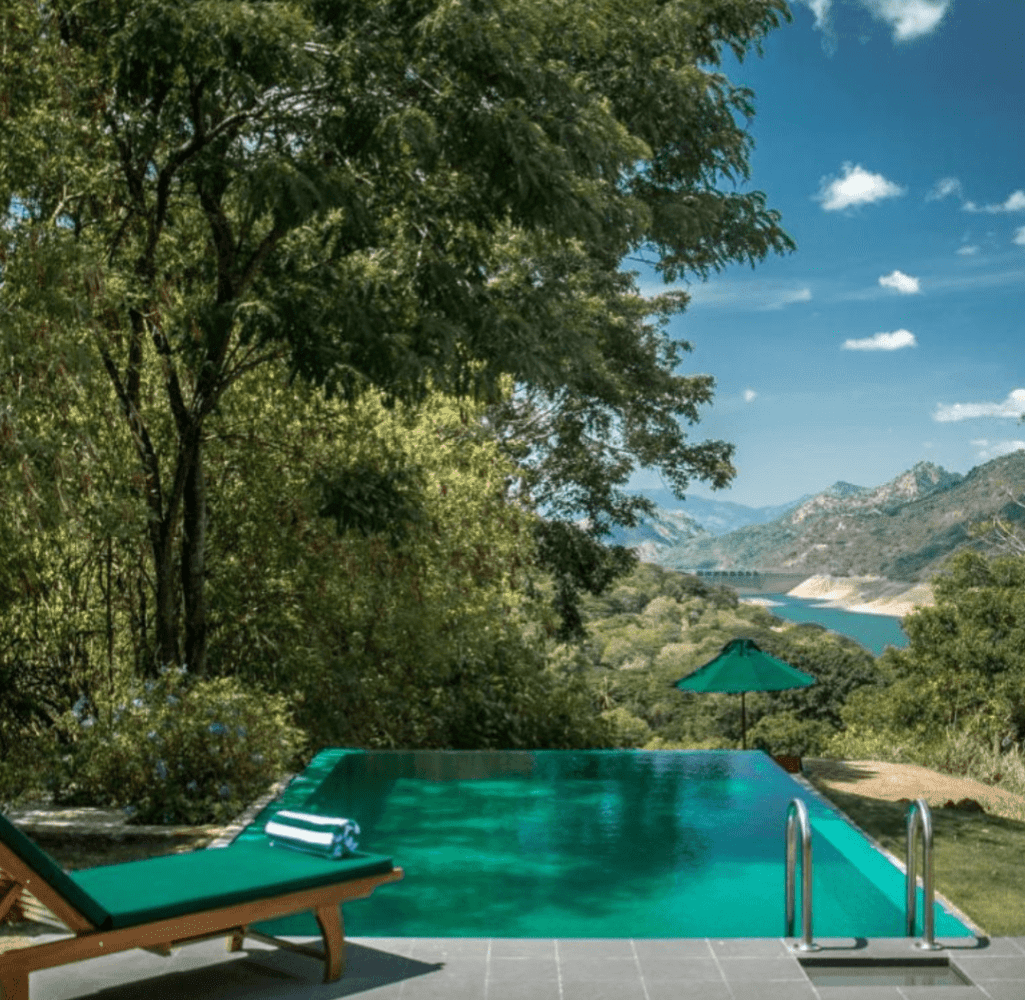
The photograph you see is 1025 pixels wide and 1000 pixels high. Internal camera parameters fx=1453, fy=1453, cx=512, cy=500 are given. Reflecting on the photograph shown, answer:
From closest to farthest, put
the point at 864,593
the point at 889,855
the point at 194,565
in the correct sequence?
the point at 889,855 → the point at 194,565 → the point at 864,593

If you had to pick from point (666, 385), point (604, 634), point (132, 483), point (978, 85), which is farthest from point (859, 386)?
point (132, 483)

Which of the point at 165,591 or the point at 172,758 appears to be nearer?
the point at 172,758

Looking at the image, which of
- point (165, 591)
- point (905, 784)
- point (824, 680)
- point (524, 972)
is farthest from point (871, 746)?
point (824, 680)

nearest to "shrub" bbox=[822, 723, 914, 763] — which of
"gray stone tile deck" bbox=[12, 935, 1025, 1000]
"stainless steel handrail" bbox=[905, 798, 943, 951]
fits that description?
"stainless steel handrail" bbox=[905, 798, 943, 951]

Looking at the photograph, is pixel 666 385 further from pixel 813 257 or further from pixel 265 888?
pixel 813 257

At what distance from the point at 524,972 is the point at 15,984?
6.02 feet

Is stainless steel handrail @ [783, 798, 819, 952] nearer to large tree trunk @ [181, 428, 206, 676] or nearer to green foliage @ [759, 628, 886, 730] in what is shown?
large tree trunk @ [181, 428, 206, 676]

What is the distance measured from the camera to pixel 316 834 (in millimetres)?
5789

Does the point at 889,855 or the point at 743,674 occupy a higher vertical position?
the point at 743,674

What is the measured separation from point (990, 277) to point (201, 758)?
104971 mm

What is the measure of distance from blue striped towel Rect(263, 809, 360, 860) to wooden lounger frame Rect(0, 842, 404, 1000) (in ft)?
0.58

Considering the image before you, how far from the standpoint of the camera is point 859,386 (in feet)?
520

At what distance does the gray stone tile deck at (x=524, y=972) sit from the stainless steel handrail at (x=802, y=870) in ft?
0.25

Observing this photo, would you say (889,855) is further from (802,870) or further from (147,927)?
(147,927)
